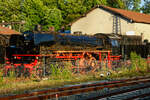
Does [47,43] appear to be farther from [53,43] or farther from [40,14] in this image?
[40,14]

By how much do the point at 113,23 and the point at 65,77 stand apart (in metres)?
21.2

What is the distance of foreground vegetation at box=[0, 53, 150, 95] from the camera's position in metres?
11.8

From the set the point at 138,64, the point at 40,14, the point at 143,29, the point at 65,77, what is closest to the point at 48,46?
the point at 65,77

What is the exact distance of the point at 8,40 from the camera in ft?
53.4

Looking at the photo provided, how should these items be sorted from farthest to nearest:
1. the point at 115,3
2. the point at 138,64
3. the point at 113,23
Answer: the point at 115,3 → the point at 113,23 → the point at 138,64

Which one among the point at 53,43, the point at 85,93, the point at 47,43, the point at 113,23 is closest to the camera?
the point at 85,93

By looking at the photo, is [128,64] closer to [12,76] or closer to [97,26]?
[12,76]

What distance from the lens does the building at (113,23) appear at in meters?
31.9

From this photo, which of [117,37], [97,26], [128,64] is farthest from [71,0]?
[128,64]

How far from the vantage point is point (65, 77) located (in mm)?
14422

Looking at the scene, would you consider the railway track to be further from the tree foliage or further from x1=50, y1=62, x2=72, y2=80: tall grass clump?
the tree foliage

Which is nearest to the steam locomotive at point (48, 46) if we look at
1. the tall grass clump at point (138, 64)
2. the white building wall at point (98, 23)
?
the tall grass clump at point (138, 64)

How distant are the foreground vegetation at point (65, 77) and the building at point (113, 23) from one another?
44.8 ft

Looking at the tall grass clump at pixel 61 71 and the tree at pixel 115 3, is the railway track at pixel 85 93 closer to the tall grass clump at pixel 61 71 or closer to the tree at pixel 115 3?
the tall grass clump at pixel 61 71
